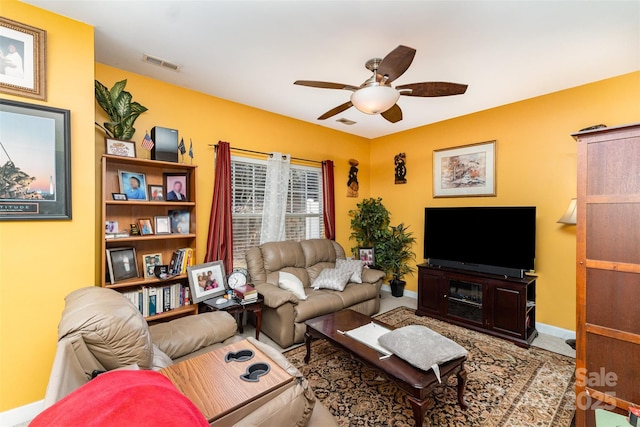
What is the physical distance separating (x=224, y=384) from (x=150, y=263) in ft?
7.07

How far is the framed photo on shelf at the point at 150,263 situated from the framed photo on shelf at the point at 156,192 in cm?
60

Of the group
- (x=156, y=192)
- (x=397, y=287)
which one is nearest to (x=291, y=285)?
(x=156, y=192)

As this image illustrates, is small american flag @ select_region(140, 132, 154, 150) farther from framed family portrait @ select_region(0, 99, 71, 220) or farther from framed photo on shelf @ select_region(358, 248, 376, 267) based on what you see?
framed photo on shelf @ select_region(358, 248, 376, 267)

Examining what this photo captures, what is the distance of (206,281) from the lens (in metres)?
2.90

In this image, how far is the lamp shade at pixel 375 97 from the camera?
1935 millimetres

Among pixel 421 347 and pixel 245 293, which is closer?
pixel 421 347

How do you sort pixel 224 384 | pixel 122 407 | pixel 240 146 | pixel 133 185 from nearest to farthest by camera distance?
pixel 122 407 < pixel 224 384 < pixel 133 185 < pixel 240 146

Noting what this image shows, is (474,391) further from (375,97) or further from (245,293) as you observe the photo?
(375,97)

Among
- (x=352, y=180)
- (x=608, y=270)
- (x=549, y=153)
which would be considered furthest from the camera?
Result: (x=352, y=180)

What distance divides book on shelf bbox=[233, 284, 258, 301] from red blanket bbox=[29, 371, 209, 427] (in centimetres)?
220

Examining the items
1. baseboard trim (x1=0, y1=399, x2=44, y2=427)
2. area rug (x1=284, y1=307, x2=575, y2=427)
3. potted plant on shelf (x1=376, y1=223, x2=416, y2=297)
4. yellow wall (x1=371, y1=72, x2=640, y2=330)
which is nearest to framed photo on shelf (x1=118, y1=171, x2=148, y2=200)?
baseboard trim (x1=0, y1=399, x2=44, y2=427)

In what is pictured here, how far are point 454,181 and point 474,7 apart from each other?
256cm

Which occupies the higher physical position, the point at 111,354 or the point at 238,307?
the point at 111,354

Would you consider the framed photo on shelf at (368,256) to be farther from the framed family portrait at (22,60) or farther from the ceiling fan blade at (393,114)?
the framed family portrait at (22,60)
